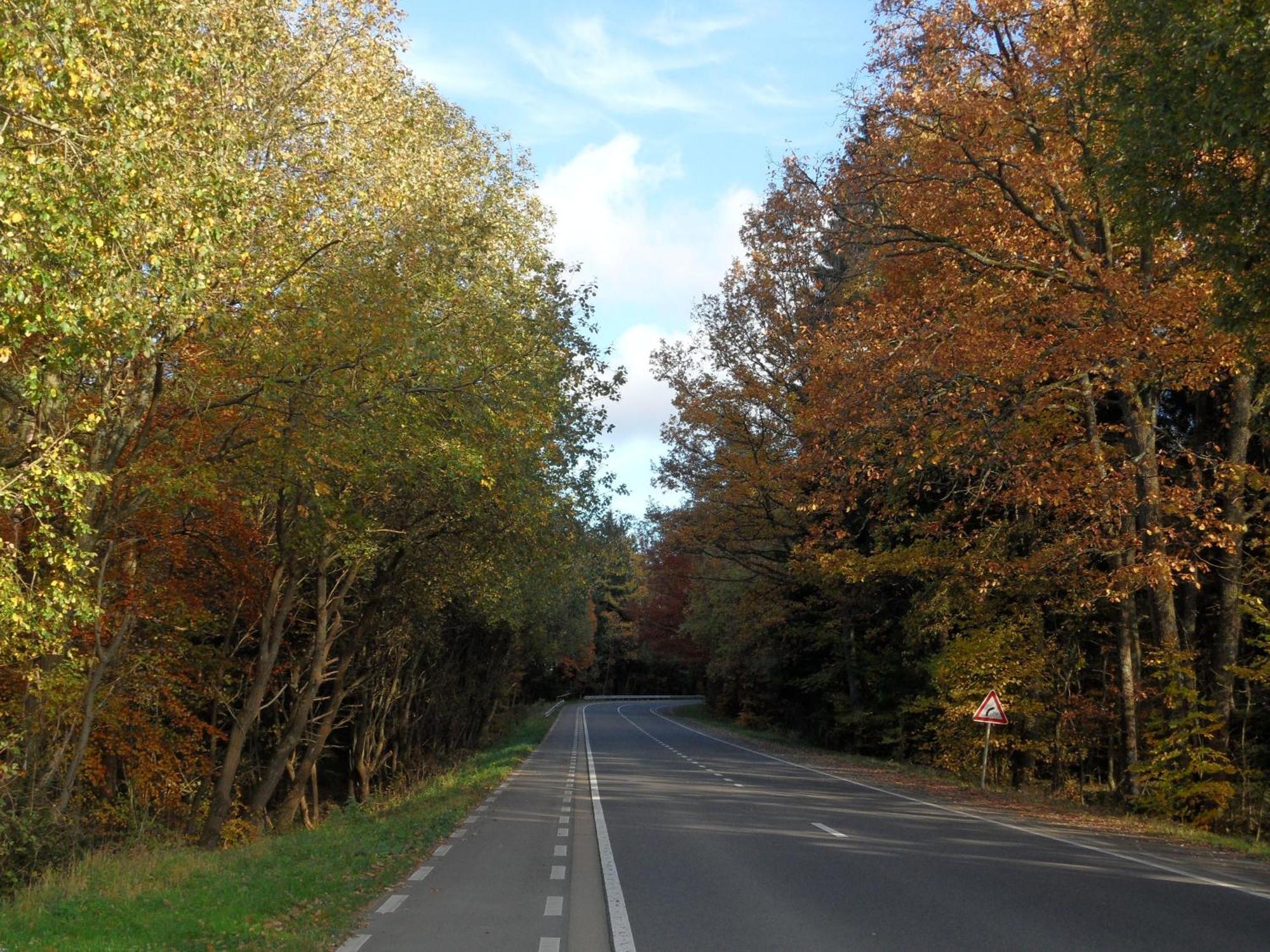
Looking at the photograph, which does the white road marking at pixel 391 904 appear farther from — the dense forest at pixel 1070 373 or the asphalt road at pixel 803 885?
the dense forest at pixel 1070 373

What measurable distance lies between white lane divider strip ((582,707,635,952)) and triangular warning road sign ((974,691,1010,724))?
865 centimetres

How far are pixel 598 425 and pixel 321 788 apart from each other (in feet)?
86.4

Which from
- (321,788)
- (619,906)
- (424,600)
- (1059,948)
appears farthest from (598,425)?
(321,788)

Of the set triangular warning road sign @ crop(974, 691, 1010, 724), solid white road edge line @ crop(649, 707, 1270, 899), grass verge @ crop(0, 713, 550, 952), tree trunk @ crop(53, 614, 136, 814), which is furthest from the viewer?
triangular warning road sign @ crop(974, 691, 1010, 724)

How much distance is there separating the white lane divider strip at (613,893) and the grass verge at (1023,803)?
6.97 m

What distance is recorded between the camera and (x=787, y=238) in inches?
1198

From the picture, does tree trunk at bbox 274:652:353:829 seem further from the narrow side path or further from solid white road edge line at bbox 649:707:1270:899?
solid white road edge line at bbox 649:707:1270:899

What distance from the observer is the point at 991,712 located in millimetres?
22688

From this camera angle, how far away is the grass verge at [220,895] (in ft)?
25.7

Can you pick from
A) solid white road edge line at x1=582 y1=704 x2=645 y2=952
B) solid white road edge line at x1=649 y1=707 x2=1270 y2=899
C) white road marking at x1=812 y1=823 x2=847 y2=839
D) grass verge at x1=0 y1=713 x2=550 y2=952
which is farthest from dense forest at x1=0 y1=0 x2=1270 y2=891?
white road marking at x1=812 y1=823 x2=847 y2=839

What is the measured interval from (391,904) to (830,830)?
712 centimetres

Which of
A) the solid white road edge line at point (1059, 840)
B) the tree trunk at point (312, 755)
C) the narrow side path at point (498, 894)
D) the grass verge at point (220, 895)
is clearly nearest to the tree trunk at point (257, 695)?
the tree trunk at point (312, 755)

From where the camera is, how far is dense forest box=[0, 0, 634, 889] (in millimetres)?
8930

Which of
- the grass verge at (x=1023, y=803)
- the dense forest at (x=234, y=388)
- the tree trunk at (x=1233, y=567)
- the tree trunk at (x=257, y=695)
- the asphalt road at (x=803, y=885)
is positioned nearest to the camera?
the asphalt road at (x=803, y=885)
